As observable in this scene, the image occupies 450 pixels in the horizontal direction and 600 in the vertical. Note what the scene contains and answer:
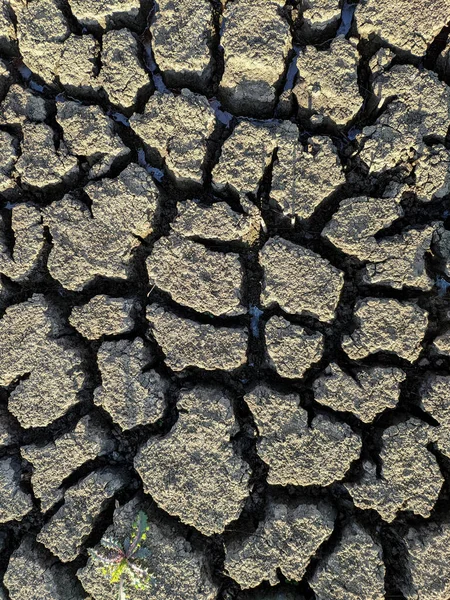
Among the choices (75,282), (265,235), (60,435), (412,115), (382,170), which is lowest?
(60,435)

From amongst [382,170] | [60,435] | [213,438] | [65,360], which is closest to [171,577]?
[213,438]

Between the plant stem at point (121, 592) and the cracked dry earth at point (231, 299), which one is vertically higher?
the cracked dry earth at point (231, 299)

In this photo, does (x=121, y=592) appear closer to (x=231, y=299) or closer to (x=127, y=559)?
(x=127, y=559)

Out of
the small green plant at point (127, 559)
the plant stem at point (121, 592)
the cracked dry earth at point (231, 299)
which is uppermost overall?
the cracked dry earth at point (231, 299)

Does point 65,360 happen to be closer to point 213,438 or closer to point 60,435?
point 60,435
